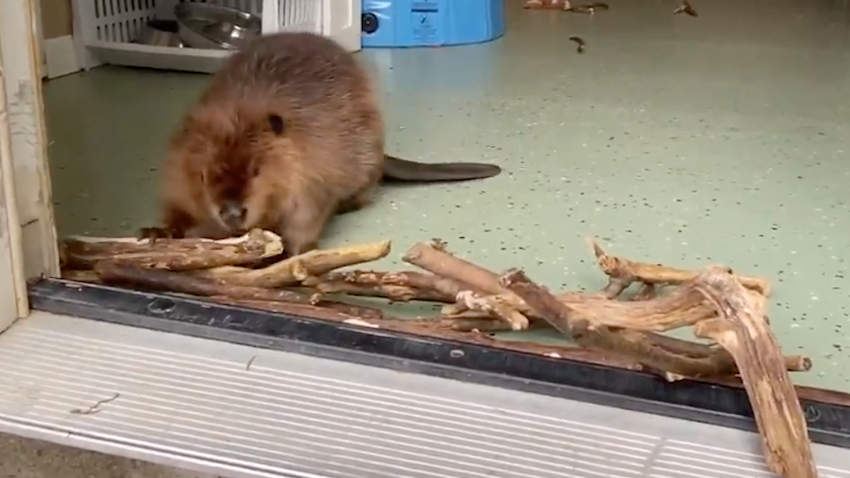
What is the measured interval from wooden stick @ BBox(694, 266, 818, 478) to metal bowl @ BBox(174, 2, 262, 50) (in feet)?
7.28

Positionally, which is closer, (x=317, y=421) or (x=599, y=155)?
(x=317, y=421)

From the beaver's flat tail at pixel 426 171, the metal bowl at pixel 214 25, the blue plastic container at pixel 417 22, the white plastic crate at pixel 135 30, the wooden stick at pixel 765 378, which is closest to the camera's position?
the wooden stick at pixel 765 378

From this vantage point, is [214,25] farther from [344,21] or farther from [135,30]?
[344,21]

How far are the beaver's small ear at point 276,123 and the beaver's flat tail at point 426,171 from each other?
1.21ft

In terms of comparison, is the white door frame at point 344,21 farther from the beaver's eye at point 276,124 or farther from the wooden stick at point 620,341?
the wooden stick at point 620,341

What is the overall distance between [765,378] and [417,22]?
269cm

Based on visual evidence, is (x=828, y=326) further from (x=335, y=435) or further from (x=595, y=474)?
(x=335, y=435)

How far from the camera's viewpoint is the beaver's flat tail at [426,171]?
1.94m

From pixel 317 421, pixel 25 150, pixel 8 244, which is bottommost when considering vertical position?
pixel 317 421

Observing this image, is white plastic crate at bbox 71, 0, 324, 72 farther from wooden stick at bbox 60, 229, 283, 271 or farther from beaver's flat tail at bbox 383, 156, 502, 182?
wooden stick at bbox 60, 229, 283, 271

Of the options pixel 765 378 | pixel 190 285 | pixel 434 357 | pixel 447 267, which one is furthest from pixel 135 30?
pixel 765 378

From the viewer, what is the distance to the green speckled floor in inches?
62.9

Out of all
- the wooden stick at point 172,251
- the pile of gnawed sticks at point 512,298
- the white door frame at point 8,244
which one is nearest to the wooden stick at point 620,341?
the pile of gnawed sticks at point 512,298

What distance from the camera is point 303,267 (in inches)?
55.2
